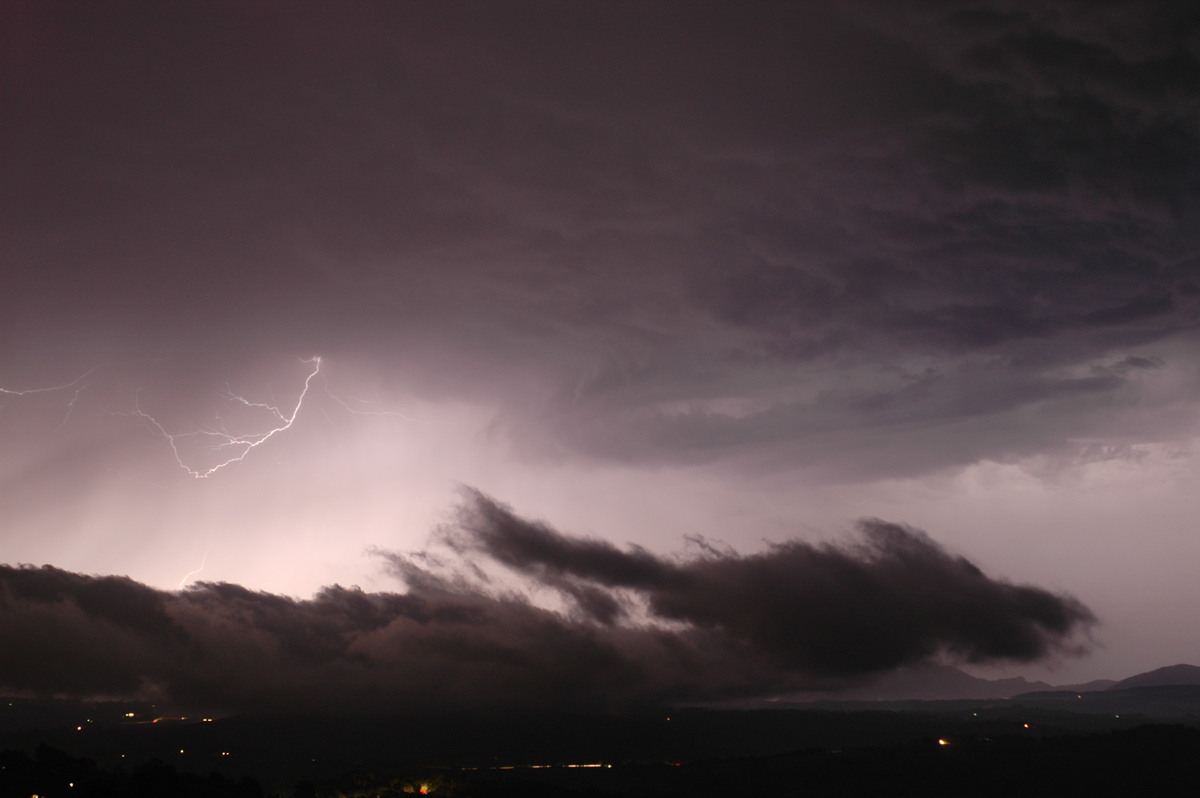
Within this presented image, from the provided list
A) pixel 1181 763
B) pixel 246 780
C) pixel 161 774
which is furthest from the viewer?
pixel 1181 763

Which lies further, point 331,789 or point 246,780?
point 331,789

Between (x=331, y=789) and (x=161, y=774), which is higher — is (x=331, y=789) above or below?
below

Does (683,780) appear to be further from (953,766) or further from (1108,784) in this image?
(1108,784)

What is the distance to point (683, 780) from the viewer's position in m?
159

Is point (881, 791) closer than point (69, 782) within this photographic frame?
No

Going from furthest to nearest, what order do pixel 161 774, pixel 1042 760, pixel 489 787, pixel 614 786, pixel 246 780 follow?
pixel 614 786
pixel 1042 760
pixel 489 787
pixel 246 780
pixel 161 774

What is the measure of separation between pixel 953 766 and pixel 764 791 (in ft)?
111

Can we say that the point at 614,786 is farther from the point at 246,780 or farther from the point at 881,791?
the point at 246,780

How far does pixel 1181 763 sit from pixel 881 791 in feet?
161

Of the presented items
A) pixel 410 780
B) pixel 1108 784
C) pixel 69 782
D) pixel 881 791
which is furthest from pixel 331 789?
pixel 1108 784

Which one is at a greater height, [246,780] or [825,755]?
[246,780]

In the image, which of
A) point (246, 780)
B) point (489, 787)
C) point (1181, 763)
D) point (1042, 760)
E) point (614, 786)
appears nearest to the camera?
point (246, 780)

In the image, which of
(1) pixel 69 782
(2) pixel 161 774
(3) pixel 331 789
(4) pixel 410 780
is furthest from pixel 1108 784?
(1) pixel 69 782

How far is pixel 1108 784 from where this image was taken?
422ft
